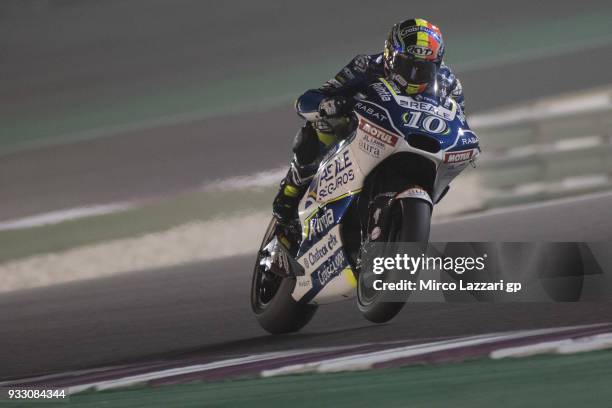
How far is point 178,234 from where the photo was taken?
10008 mm

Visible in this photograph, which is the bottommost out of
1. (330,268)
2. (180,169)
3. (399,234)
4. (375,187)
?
(399,234)

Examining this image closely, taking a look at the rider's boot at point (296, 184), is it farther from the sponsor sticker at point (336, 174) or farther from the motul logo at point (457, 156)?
the motul logo at point (457, 156)

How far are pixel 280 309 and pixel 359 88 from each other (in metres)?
1.18

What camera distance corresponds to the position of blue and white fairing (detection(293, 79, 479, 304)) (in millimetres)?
5812

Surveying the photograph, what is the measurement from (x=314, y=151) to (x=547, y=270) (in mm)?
1311

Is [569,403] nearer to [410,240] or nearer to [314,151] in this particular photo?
[410,240]

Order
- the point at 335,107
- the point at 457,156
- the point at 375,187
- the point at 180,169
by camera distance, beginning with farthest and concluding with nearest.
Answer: the point at 180,169, the point at 335,107, the point at 375,187, the point at 457,156

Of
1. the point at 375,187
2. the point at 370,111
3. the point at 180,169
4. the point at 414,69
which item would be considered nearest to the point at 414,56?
the point at 414,69

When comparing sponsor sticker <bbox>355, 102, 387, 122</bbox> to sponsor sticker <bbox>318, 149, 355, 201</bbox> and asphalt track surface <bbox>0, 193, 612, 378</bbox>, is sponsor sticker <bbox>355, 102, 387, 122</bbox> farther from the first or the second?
asphalt track surface <bbox>0, 193, 612, 378</bbox>

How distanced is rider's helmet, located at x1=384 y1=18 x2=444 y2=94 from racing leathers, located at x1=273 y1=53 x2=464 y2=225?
63 millimetres

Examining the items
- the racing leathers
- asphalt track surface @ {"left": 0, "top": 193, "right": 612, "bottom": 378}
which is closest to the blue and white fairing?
the racing leathers

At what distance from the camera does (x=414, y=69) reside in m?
5.97

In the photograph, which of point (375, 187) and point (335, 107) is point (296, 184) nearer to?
point (335, 107)

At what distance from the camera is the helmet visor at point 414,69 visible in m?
5.97
